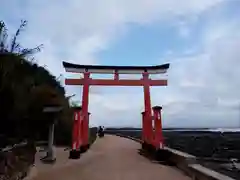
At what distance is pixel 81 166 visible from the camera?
11508 mm

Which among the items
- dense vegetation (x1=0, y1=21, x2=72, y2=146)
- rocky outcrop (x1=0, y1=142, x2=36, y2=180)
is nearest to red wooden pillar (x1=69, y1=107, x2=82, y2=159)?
dense vegetation (x1=0, y1=21, x2=72, y2=146)

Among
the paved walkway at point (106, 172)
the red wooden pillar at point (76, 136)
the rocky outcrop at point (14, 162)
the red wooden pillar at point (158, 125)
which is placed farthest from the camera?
the red wooden pillar at point (76, 136)

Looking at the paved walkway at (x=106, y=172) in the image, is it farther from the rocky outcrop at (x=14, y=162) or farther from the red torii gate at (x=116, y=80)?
the red torii gate at (x=116, y=80)

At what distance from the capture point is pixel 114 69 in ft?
59.4

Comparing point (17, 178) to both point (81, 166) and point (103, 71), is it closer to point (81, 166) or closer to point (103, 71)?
point (81, 166)

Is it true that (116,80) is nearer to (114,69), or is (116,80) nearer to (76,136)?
(114,69)

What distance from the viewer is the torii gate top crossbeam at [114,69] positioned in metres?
17.5

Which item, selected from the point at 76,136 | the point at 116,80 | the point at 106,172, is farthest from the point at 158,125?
the point at 116,80

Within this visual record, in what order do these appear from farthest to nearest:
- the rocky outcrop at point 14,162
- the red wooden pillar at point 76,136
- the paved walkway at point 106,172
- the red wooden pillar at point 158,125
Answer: the red wooden pillar at point 76,136, the red wooden pillar at point 158,125, the paved walkway at point 106,172, the rocky outcrop at point 14,162

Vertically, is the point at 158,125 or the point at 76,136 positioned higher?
the point at 158,125

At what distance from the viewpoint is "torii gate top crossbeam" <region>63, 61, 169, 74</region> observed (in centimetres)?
1748

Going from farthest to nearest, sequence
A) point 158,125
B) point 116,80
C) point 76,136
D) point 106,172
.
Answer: point 116,80 → point 76,136 → point 158,125 → point 106,172

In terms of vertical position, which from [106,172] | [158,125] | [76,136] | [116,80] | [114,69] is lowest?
[106,172]

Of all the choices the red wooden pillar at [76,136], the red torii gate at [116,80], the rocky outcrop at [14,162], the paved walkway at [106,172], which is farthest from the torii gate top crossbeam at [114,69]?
the rocky outcrop at [14,162]
